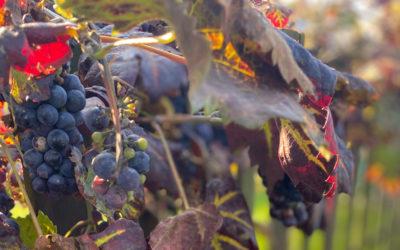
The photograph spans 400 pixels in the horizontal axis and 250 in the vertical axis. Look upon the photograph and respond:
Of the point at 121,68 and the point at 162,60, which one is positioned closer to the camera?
the point at 121,68

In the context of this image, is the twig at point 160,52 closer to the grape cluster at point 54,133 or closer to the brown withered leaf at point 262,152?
the grape cluster at point 54,133

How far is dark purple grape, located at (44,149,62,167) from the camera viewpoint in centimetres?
78

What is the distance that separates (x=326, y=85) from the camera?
28.8 inches

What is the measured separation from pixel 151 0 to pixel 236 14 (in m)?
0.08

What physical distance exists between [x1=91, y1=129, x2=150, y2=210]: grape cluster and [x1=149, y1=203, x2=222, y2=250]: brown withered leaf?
97mm

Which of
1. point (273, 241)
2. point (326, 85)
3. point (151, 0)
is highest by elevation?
point (151, 0)

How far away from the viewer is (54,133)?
0.77 m

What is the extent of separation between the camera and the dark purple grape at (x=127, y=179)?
70 centimetres

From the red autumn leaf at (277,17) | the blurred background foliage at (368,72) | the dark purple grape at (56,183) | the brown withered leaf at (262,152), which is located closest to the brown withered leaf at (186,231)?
the dark purple grape at (56,183)

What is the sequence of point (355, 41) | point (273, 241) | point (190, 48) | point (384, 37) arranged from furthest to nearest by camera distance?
point (384, 37) → point (355, 41) → point (273, 241) → point (190, 48)

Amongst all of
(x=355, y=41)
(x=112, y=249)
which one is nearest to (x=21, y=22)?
(x=112, y=249)

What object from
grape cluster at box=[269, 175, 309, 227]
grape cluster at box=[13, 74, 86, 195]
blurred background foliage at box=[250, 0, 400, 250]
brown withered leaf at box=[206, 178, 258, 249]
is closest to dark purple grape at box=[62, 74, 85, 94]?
grape cluster at box=[13, 74, 86, 195]

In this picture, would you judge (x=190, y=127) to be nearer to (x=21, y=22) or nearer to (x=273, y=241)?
(x=273, y=241)

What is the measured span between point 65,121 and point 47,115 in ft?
0.08
